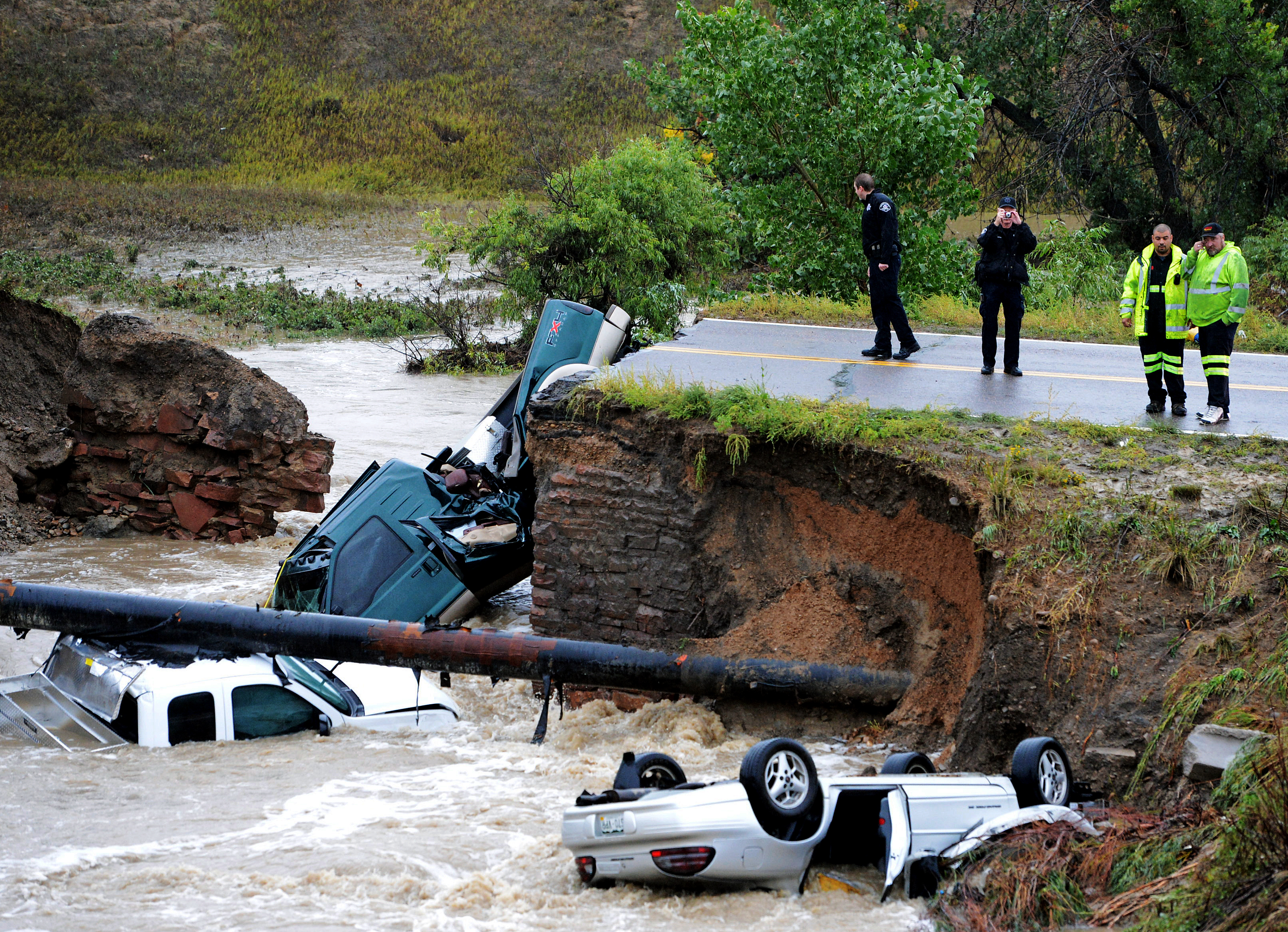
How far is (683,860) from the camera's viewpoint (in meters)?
5.34

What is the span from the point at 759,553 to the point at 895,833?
4056mm

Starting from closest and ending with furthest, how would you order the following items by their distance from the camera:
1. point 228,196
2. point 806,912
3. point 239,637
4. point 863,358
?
point 806,912, point 239,637, point 863,358, point 228,196

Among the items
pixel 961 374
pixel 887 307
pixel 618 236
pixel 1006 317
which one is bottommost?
pixel 961 374

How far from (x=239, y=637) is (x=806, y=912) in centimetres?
559

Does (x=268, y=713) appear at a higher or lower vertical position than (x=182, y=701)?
lower

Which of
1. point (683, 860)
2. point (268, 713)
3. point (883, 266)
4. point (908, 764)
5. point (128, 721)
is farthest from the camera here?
point (883, 266)

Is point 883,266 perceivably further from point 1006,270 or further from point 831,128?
point 831,128

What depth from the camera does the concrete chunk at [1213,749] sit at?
5258 millimetres

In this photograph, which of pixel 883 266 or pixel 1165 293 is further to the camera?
pixel 883 266

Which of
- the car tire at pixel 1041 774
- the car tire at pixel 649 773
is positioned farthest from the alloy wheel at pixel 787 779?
the car tire at pixel 1041 774

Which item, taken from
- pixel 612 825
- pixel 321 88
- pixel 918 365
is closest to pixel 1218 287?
pixel 918 365

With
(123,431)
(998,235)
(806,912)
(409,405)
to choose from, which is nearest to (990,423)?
(998,235)

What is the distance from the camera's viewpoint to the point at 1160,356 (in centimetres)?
948

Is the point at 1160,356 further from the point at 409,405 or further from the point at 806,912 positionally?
the point at 409,405
